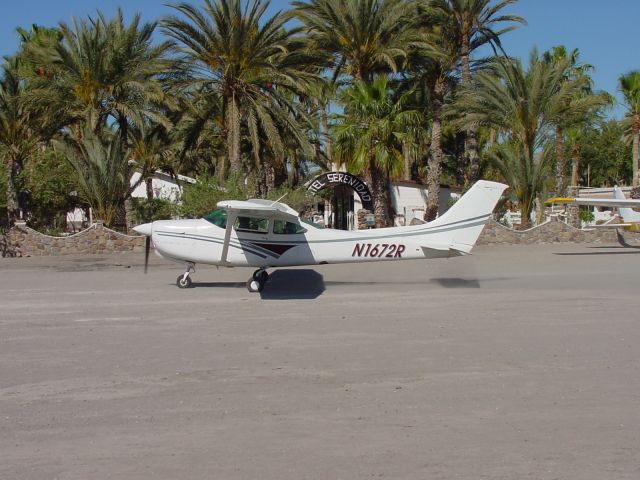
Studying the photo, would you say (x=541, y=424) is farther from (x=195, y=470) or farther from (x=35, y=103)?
(x=35, y=103)

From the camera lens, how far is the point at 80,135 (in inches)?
1309

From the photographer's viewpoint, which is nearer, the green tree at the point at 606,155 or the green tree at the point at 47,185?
the green tree at the point at 47,185

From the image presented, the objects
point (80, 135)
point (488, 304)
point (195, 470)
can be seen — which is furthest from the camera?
point (80, 135)

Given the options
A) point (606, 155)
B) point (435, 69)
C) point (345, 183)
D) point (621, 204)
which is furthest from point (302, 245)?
point (606, 155)

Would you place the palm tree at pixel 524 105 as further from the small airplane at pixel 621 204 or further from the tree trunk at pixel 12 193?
the tree trunk at pixel 12 193

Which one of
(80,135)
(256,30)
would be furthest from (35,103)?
(256,30)

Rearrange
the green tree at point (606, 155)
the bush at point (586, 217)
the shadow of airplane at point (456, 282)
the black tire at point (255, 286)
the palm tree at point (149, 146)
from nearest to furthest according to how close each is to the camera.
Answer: the black tire at point (255, 286) < the shadow of airplane at point (456, 282) < the palm tree at point (149, 146) < the bush at point (586, 217) < the green tree at point (606, 155)

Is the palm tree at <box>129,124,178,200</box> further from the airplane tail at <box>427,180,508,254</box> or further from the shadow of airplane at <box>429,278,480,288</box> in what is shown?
the airplane tail at <box>427,180,508,254</box>

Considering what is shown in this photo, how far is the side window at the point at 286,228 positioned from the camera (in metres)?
15.8

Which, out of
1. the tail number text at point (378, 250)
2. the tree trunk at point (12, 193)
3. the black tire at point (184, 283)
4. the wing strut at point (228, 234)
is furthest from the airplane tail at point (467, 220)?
the tree trunk at point (12, 193)

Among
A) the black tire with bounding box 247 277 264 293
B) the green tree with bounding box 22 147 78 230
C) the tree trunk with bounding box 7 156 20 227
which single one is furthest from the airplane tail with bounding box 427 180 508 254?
the green tree with bounding box 22 147 78 230

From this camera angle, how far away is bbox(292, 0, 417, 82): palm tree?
30.3 m

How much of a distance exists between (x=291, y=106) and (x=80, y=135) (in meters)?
10.1

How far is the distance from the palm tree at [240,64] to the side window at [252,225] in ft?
39.4
